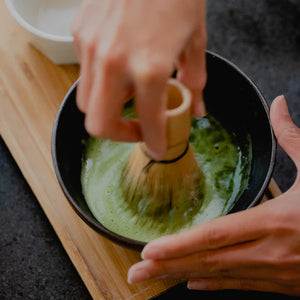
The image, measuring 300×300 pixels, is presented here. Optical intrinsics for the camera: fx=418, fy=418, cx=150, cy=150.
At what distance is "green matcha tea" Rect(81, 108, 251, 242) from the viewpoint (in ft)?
2.41

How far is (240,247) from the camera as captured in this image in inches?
23.7

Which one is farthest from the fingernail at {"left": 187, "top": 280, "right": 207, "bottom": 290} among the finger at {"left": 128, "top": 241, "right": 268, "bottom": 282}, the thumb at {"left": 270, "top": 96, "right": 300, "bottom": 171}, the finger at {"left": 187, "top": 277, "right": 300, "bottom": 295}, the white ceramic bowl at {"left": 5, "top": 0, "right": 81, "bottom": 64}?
the white ceramic bowl at {"left": 5, "top": 0, "right": 81, "bottom": 64}

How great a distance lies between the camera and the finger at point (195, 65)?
490 mm

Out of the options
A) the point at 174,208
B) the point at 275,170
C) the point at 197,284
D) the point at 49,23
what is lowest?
the point at 275,170

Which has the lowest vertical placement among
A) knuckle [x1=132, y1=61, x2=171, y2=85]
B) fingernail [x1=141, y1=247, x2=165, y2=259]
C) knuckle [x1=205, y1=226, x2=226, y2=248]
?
fingernail [x1=141, y1=247, x2=165, y2=259]

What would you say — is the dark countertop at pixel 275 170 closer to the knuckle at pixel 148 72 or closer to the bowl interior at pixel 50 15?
the bowl interior at pixel 50 15

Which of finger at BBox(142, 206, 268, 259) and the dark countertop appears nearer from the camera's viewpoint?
finger at BBox(142, 206, 268, 259)

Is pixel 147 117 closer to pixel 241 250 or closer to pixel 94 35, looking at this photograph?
pixel 94 35

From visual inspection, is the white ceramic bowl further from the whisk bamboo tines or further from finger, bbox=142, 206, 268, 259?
finger, bbox=142, 206, 268, 259

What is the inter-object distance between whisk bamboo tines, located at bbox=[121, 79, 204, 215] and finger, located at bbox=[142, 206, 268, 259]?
0.38ft

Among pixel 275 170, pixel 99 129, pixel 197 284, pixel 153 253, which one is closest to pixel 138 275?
pixel 153 253

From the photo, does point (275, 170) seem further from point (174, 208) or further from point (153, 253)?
point (153, 253)

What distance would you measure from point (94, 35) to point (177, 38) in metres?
0.09

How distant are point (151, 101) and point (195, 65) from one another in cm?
12
